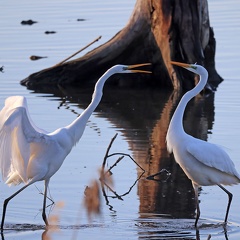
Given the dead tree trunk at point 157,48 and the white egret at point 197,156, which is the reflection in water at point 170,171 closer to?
the white egret at point 197,156

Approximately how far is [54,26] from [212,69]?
22.0 ft

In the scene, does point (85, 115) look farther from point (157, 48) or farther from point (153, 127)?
point (157, 48)

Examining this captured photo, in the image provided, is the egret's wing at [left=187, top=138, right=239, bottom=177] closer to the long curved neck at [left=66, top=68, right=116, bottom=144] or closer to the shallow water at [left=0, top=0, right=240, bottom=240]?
the shallow water at [left=0, top=0, right=240, bottom=240]

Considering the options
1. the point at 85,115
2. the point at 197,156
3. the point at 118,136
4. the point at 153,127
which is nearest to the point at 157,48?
the point at 153,127

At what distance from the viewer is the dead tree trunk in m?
14.9

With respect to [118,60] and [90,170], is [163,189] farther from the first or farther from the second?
[118,60]

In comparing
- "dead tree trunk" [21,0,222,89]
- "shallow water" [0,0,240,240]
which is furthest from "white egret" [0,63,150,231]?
"dead tree trunk" [21,0,222,89]

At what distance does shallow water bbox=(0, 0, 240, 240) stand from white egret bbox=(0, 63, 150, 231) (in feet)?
1.35

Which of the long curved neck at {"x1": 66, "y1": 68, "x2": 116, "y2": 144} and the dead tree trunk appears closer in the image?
the long curved neck at {"x1": 66, "y1": 68, "x2": 116, "y2": 144}

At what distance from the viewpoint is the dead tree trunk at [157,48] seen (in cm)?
1487

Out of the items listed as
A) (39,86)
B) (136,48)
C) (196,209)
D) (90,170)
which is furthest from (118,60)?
(196,209)

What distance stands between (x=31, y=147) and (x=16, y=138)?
19.5 inches

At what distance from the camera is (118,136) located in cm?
1217

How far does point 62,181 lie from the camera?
983cm
